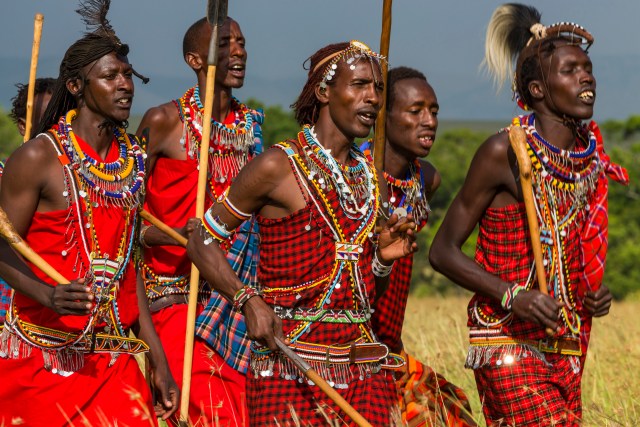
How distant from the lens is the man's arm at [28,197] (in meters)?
5.77

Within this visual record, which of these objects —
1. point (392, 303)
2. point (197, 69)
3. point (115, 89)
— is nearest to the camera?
point (115, 89)

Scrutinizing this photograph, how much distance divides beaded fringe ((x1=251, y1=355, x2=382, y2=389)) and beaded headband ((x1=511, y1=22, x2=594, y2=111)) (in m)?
1.81

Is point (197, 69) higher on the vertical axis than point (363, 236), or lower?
higher

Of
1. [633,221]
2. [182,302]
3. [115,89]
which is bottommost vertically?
[633,221]

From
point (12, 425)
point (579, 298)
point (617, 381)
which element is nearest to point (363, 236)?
point (579, 298)

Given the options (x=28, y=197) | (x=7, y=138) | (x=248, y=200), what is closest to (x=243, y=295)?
(x=248, y=200)

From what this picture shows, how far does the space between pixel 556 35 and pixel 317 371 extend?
2.27m

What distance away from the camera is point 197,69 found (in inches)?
318

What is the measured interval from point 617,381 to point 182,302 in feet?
10.7

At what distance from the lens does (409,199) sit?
24.2ft

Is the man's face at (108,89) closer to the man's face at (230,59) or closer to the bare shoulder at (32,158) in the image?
the bare shoulder at (32,158)

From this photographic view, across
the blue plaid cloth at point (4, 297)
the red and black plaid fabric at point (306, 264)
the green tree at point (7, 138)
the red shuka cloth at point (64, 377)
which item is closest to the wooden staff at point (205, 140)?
the red shuka cloth at point (64, 377)

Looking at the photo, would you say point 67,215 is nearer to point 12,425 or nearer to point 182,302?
point 12,425

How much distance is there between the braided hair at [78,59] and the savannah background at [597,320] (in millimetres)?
2945
